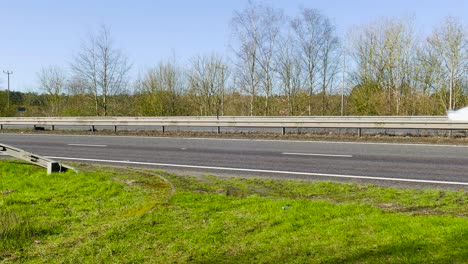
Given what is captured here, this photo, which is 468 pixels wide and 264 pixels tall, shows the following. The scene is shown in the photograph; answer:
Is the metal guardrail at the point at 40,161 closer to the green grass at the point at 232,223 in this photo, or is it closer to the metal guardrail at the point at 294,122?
the green grass at the point at 232,223

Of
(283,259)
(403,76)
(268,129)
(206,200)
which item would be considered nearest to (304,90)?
(403,76)

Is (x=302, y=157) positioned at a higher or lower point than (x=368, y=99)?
lower

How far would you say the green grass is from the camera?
3844mm

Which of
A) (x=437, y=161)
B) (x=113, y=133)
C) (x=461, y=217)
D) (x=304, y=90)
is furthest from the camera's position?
(x=304, y=90)

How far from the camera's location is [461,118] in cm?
1409

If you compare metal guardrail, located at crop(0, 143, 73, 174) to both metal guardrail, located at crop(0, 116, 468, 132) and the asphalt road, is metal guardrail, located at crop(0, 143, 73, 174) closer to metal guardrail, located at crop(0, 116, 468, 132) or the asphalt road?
the asphalt road

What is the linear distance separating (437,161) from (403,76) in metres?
20.5

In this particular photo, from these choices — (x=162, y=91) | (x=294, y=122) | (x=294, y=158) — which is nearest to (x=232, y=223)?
(x=294, y=158)

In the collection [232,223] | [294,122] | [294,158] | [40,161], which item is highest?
[294,122]

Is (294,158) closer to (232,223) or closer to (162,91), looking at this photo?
(232,223)

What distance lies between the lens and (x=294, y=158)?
35.4 ft

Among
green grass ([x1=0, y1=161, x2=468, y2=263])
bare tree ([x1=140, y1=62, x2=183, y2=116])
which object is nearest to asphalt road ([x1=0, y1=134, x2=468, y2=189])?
green grass ([x1=0, y1=161, x2=468, y2=263])

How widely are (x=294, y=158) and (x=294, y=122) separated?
20.2 ft

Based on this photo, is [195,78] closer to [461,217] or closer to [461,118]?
[461,118]
